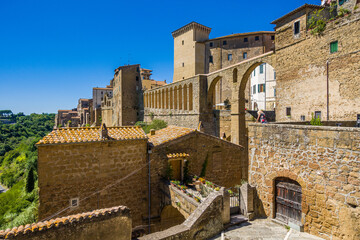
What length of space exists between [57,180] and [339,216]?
1030 cm

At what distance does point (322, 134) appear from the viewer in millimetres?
5676

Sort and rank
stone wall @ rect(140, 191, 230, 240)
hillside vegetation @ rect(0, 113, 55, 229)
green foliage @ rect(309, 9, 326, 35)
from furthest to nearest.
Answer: hillside vegetation @ rect(0, 113, 55, 229), green foliage @ rect(309, 9, 326, 35), stone wall @ rect(140, 191, 230, 240)

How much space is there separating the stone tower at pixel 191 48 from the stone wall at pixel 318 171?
1329 inches

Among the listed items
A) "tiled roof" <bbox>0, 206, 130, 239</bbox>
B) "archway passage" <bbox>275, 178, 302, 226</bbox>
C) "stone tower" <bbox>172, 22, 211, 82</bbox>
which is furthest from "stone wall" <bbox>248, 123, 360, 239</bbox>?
"stone tower" <bbox>172, 22, 211, 82</bbox>

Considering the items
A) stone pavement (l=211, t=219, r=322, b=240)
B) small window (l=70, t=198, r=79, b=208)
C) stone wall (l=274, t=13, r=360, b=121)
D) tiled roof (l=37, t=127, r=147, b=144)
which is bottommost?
small window (l=70, t=198, r=79, b=208)

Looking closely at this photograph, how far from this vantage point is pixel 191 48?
3988cm

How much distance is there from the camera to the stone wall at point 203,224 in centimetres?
621

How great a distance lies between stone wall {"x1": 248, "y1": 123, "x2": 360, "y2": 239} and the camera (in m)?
5.09

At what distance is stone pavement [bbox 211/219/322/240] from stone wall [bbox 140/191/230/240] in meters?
0.31

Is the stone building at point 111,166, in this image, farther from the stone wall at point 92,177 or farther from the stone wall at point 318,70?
the stone wall at point 318,70

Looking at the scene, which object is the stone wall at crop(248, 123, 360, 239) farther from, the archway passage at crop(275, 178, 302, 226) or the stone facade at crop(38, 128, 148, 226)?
the stone facade at crop(38, 128, 148, 226)

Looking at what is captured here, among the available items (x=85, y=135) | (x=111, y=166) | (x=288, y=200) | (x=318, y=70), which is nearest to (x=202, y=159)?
(x=111, y=166)

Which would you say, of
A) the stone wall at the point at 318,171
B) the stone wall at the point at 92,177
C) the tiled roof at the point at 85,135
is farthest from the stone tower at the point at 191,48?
the stone wall at the point at 318,171

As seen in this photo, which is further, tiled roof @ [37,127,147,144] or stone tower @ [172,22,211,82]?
stone tower @ [172,22,211,82]
